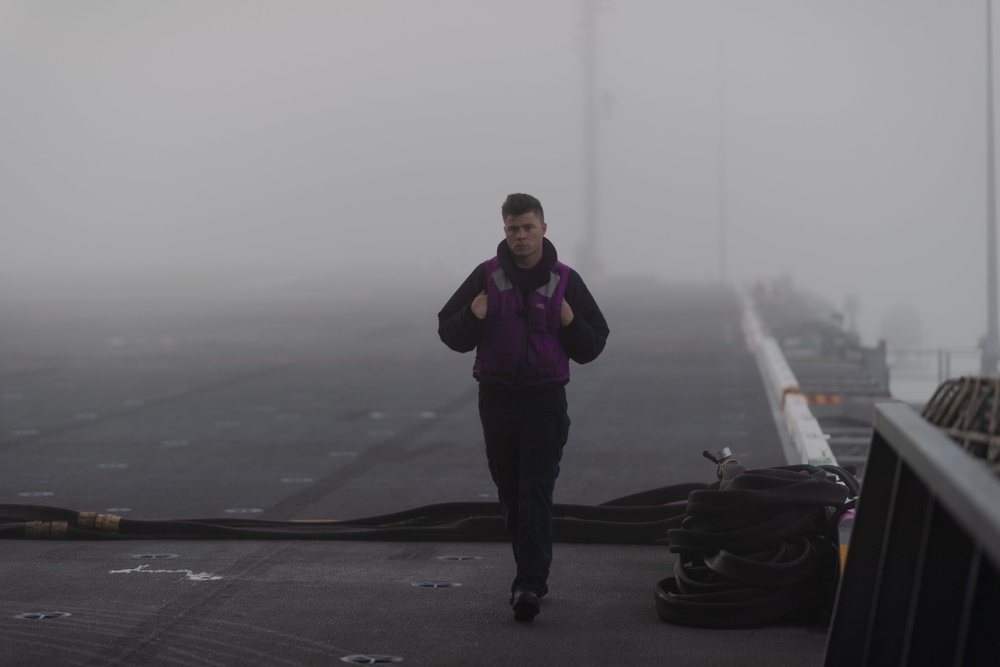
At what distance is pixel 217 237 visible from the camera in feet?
412

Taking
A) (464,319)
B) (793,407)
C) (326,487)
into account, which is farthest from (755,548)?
(793,407)

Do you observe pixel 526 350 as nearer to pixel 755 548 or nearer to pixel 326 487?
pixel 755 548

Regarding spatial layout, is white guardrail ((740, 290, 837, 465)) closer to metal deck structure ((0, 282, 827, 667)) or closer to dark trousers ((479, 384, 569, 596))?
metal deck structure ((0, 282, 827, 667))

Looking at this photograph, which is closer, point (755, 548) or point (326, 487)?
point (755, 548)

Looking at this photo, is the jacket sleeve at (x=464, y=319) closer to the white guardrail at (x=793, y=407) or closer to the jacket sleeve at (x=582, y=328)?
the jacket sleeve at (x=582, y=328)

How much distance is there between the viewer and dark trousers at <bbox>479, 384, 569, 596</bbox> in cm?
671

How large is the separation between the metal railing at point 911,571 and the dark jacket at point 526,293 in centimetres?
195

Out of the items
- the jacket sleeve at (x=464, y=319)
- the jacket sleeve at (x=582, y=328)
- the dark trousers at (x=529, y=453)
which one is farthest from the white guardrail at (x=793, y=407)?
the jacket sleeve at (x=464, y=319)

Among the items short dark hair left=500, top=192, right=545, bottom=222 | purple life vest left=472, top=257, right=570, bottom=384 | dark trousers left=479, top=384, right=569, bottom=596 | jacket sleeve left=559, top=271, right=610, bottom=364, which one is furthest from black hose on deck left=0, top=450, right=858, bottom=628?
short dark hair left=500, top=192, right=545, bottom=222

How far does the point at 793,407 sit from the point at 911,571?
924 centimetres

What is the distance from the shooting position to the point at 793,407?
14023mm

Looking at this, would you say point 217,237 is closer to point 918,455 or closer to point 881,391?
point 881,391

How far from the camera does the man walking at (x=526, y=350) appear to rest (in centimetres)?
676

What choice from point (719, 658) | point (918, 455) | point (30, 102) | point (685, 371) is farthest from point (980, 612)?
point (30, 102)
